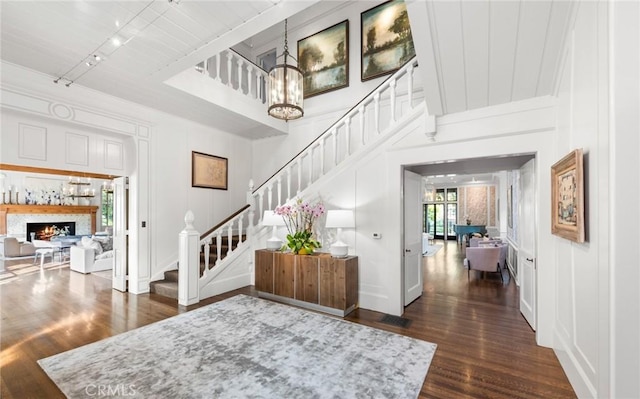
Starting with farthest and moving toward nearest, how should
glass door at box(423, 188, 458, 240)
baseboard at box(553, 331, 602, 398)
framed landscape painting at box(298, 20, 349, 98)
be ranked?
glass door at box(423, 188, 458, 240) → framed landscape painting at box(298, 20, 349, 98) → baseboard at box(553, 331, 602, 398)

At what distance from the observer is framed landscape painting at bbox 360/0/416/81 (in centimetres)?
587

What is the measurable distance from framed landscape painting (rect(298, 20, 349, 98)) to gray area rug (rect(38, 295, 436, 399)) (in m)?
5.20

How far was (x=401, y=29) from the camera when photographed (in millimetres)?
5887

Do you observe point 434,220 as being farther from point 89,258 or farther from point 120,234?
point 89,258

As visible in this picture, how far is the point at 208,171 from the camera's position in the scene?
629cm

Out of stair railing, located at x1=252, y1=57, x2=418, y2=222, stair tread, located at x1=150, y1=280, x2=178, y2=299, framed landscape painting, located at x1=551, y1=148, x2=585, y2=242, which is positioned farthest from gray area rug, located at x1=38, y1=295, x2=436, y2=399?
stair railing, located at x1=252, y1=57, x2=418, y2=222

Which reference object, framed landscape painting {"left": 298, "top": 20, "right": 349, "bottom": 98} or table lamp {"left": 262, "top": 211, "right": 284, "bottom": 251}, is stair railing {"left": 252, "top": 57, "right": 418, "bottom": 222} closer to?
table lamp {"left": 262, "top": 211, "right": 284, "bottom": 251}

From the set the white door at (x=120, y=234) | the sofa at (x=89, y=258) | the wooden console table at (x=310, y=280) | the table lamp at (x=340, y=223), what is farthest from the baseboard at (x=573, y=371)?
the sofa at (x=89, y=258)

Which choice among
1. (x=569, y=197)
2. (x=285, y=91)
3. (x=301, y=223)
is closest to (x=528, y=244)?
Result: (x=569, y=197)

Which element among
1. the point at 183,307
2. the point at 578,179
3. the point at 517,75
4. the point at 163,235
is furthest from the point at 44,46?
the point at 578,179

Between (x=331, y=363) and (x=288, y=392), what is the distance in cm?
56

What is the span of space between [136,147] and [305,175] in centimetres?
332

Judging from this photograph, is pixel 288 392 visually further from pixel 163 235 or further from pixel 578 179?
pixel 163 235

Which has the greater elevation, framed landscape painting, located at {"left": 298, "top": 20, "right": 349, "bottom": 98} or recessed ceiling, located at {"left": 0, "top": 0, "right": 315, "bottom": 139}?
framed landscape painting, located at {"left": 298, "top": 20, "right": 349, "bottom": 98}
